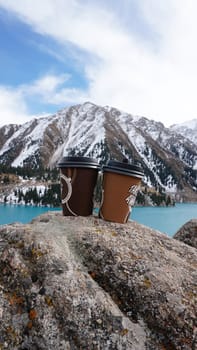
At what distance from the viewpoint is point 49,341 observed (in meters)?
3.61

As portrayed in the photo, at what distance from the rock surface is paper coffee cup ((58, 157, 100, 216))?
257 centimetres

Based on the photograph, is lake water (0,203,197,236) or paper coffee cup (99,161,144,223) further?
lake water (0,203,197,236)

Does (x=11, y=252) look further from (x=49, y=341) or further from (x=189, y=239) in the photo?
(x=189, y=239)

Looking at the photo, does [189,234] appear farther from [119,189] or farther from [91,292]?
[91,292]

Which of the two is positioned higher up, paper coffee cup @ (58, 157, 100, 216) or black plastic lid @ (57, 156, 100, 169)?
black plastic lid @ (57, 156, 100, 169)

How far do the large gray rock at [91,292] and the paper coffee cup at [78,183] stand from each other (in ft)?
2.47

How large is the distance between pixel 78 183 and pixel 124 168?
856 mm

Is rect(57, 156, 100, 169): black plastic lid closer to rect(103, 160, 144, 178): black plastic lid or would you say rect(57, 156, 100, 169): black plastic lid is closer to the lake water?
rect(103, 160, 144, 178): black plastic lid

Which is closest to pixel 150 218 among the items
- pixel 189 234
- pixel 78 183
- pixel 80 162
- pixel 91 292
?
pixel 189 234

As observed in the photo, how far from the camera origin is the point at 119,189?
5.36 metres

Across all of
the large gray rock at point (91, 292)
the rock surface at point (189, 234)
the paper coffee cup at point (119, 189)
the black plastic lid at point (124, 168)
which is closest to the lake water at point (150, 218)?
the rock surface at point (189, 234)

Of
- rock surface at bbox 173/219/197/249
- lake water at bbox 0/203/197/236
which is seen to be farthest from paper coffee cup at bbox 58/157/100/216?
lake water at bbox 0/203/197/236

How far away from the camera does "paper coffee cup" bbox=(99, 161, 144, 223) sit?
17.3ft

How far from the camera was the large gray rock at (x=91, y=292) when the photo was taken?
3.70 meters
